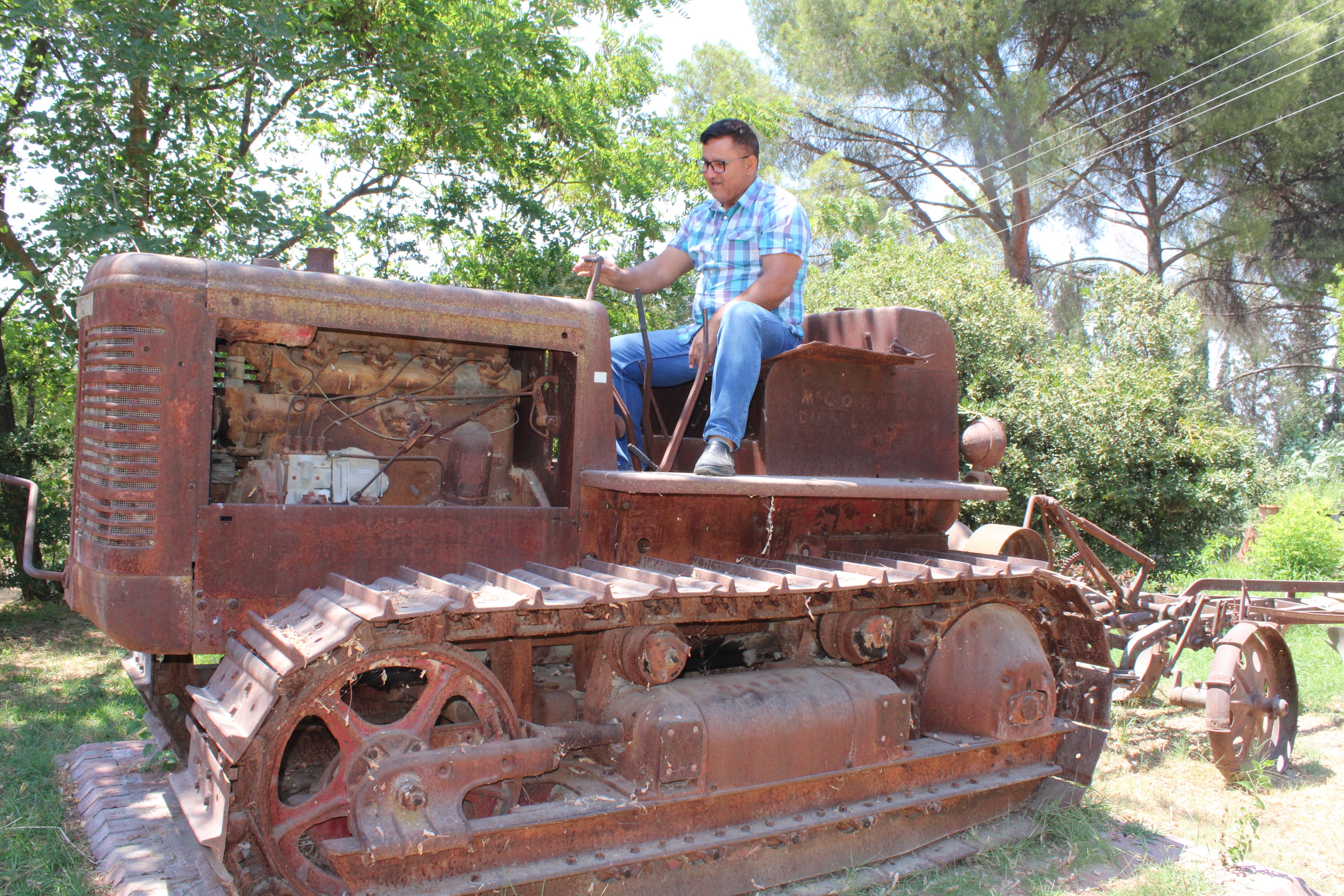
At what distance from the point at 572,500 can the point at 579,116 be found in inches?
352

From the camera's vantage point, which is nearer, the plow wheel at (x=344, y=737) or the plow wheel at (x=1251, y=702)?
the plow wheel at (x=344, y=737)

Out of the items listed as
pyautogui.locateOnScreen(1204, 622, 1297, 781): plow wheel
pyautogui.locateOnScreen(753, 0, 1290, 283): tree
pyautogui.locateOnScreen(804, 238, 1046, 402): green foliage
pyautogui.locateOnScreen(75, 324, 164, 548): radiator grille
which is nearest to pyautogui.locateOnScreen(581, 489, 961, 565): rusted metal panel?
pyautogui.locateOnScreen(75, 324, 164, 548): radiator grille

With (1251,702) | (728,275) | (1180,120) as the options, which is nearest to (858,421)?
(728,275)

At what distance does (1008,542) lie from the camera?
6.06 meters

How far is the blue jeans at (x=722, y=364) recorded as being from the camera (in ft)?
12.9

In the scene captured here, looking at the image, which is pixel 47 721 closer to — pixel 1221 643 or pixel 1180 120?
pixel 1221 643

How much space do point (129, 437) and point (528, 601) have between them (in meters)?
1.44

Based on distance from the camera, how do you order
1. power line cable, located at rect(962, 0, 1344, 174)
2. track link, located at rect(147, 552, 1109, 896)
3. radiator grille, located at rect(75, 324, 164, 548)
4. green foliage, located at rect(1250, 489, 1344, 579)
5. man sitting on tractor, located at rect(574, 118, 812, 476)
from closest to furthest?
track link, located at rect(147, 552, 1109, 896), radiator grille, located at rect(75, 324, 164, 548), man sitting on tractor, located at rect(574, 118, 812, 476), green foliage, located at rect(1250, 489, 1344, 579), power line cable, located at rect(962, 0, 1344, 174)

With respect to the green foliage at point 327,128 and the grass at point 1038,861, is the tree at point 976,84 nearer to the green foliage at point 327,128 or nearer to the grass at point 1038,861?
the green foliage at point 327,128

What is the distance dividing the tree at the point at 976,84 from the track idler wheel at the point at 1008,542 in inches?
556

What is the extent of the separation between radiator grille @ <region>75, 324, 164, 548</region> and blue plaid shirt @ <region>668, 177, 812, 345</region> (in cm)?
214

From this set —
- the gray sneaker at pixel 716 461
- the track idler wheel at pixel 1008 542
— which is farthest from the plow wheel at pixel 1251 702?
the gray sneaker at pixel 716 461

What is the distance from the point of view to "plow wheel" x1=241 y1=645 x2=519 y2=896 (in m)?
2.86

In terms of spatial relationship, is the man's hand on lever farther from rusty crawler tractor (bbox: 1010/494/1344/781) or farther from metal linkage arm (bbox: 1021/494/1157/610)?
metal linkage arm (bbox: 1021/494/1157/610)
